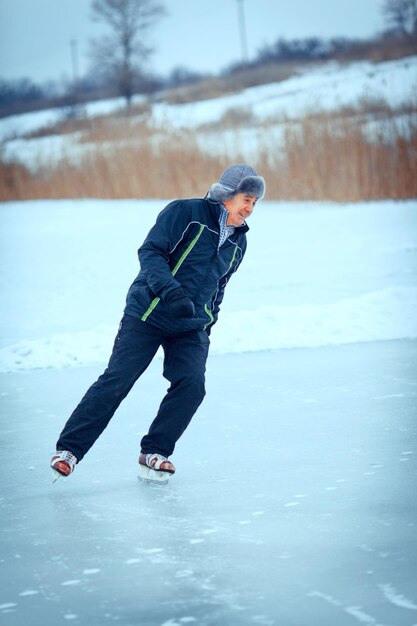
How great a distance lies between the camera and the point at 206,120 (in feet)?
60.5

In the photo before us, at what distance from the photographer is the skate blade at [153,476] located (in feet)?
12.6

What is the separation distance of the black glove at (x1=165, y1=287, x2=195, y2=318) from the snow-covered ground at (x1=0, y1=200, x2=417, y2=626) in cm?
63

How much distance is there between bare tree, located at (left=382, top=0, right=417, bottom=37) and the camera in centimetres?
2092

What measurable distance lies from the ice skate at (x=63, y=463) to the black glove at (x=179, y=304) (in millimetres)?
676

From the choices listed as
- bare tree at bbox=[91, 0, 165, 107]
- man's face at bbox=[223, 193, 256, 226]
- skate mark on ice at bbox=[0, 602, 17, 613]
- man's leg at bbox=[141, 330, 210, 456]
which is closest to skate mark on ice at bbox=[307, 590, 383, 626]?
skate mark on ice at bbox=[0, 602, 17, 613]

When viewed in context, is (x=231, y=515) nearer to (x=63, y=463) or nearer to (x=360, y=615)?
(x=63, y=463)

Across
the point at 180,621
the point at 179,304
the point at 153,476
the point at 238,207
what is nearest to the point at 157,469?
the point at 153,476

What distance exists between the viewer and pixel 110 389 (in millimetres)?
3842

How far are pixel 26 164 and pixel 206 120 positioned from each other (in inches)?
146

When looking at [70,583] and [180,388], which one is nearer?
[70,583]

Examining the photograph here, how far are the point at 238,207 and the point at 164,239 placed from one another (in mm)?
305

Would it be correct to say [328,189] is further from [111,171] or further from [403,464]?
[403,464]

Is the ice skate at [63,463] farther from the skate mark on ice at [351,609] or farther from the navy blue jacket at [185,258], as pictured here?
the skate mark on ice at [351,609]

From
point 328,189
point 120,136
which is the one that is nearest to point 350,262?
point 328,189
